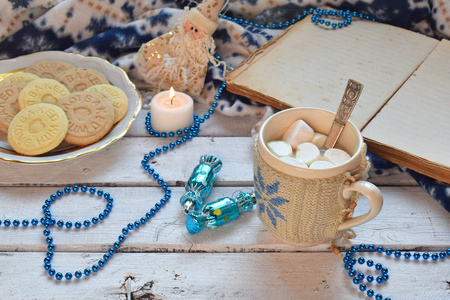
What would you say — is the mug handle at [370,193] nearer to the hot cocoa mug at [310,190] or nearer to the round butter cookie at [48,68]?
the hot cocoa mug at [310,190]

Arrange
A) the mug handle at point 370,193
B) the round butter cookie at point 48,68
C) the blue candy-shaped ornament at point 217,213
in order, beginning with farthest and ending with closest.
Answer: the round butter cookie at point 48,68
the blue candy-shaped ornament at point 217,213
the mug handle at point 370,193

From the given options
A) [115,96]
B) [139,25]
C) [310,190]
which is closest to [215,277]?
[310,190]

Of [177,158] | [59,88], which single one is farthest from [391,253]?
[59,88]

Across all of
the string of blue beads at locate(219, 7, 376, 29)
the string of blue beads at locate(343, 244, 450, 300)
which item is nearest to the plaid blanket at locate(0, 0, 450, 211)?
the string of blue beads at locate(219, 7, 376, 29)

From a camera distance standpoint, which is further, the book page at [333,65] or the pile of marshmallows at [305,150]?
Result: the book page at [333,65]

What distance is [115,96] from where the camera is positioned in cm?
89

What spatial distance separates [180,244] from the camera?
2.33 ft

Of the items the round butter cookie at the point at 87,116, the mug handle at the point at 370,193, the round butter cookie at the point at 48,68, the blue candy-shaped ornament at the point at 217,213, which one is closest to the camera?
the mug handle at the point at 370,193

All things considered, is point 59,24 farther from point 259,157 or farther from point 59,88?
point 259,157

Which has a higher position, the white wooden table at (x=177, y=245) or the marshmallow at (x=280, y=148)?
the marshmallow at (x=280, y=148)

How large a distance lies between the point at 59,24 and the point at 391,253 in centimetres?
77

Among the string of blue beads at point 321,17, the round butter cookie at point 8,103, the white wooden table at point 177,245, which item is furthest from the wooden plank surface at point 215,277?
the string of blue beads at point 321,17

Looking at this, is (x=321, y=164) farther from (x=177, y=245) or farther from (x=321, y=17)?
(x=321, y=17)

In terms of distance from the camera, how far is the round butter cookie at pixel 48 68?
939 millimetres
